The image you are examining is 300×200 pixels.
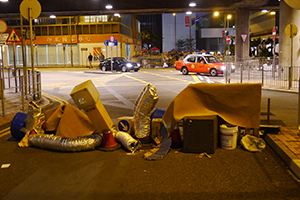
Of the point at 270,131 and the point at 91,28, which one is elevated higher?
the point at 91,28

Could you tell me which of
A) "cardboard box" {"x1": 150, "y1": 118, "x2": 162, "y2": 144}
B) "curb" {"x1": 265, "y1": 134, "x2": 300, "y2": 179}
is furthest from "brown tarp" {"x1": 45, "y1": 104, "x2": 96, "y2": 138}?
"curb" {"x1": 265, "y1": 134, "x2": 300, "y2": 179}

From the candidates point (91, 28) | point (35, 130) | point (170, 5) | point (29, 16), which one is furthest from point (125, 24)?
point (35, 130)

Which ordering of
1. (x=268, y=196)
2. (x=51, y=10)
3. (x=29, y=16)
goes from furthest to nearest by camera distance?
1. (x=51, y=10)
2. (x=29, y=16)
3. (x=268, y=196)

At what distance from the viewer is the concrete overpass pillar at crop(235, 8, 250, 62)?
31.8 metres

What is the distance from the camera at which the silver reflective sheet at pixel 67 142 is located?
261 inches

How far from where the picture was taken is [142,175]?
5.39 m

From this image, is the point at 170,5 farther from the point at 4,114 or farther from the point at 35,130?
the point at 35,130

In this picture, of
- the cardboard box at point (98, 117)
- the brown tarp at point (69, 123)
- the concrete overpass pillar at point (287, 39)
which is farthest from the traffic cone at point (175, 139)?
the concrete overpass pillar at point (287, 39)

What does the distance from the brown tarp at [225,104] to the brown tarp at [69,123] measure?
1715mm

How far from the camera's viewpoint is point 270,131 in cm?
728

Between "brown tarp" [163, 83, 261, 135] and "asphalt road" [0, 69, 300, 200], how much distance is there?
588 mm

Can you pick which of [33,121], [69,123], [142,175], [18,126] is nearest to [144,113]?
[69,123]

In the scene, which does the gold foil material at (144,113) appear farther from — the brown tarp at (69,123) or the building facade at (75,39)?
the building facade at (75,39)

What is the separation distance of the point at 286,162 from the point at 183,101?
2.10 metres
